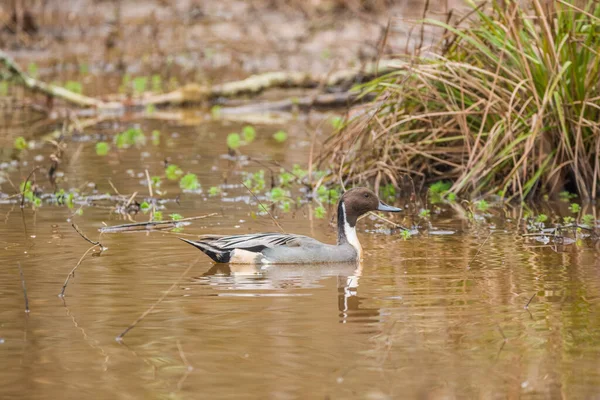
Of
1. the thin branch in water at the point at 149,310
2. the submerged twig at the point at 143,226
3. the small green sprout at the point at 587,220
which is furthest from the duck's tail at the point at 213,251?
the small green sprout at the point at 587,220

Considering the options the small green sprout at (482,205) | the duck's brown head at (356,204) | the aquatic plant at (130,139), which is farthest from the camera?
the aquatic plant at (130,139)

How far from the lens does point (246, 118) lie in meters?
20.3

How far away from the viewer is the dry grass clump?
37.5 feet

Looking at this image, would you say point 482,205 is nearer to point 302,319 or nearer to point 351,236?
point 351,236

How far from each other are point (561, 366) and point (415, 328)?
1.01m

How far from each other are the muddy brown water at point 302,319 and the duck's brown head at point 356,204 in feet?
1.06

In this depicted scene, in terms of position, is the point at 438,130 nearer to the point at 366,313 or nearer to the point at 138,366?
the point at 366,313

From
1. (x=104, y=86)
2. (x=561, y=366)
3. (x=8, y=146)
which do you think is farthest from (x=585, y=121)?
(x=104, y=86)

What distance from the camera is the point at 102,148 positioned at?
15.8 meters

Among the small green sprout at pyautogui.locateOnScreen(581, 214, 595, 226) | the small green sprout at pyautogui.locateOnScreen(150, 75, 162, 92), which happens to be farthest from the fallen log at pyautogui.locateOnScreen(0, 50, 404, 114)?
the small green sprout at pyautogui.locateOnScreen(581, 214, 595, 226)

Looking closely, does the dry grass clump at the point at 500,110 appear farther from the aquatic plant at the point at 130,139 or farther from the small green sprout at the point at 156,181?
the aquatic plant at the point at 130,139

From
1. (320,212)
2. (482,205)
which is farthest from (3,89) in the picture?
(482,205)

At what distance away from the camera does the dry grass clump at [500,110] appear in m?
11.4

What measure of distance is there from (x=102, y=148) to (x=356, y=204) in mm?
7200
